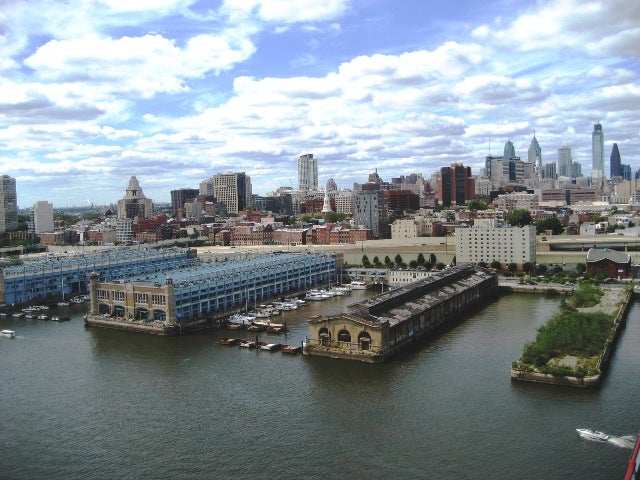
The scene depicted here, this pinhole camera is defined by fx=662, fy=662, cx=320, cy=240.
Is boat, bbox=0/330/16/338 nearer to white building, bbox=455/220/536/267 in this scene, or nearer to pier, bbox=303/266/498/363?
pier, bbox=303/266/498/363

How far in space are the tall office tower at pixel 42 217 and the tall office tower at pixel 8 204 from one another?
1657 mm

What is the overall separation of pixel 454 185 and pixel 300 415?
65861mm

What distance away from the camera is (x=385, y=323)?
47.2 ft

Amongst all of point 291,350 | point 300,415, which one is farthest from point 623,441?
point 291,350

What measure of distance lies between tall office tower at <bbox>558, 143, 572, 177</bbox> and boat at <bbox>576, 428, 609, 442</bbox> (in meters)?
154

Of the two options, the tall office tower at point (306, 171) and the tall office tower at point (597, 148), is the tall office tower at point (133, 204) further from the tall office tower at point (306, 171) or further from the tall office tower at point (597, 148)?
the tall office tower at point (597, 148)

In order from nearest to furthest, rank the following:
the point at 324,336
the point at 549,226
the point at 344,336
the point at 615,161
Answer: the point at 344,336 → the point at 324,336 → the point at 549,226 → the point at 615,161

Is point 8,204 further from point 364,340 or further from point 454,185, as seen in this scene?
point 364,340

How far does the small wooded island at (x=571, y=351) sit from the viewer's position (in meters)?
12.3

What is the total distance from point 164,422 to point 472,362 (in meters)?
6.55

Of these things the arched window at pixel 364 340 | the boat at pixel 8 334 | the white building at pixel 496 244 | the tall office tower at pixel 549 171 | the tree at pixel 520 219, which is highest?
the tall office tower at pixel 549 171

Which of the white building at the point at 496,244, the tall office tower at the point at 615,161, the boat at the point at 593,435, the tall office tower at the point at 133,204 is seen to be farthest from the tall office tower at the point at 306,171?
the boat at the point at 593,435

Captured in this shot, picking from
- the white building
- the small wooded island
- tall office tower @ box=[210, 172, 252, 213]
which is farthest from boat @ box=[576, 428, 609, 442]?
tall office tower @ box=[210, 172, 252, 213]

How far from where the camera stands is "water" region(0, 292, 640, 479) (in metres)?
9.28
